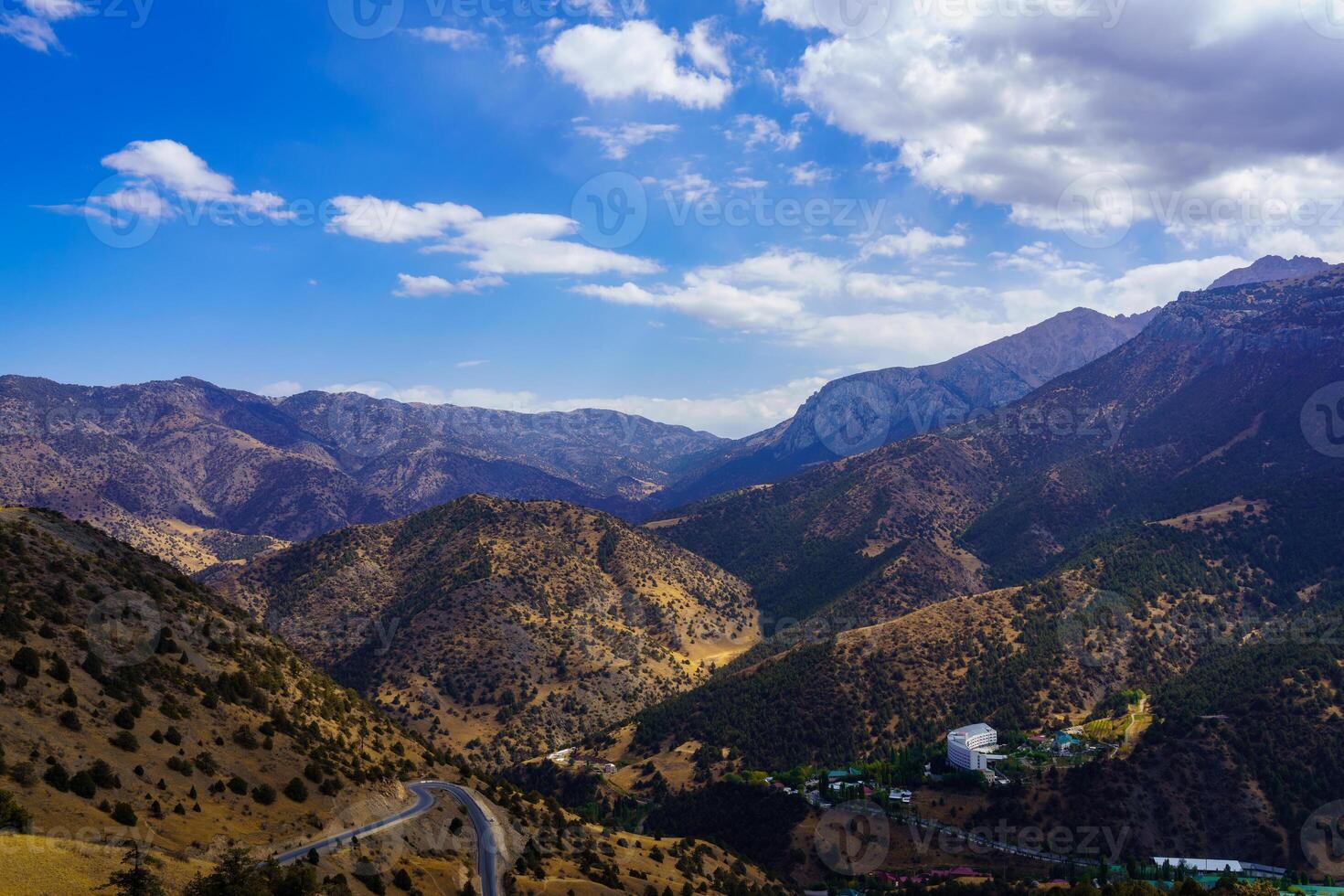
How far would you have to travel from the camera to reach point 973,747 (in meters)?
106

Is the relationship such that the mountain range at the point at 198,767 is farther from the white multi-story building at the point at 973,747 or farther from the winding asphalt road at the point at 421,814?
the white multi-story building at the point at 973,747

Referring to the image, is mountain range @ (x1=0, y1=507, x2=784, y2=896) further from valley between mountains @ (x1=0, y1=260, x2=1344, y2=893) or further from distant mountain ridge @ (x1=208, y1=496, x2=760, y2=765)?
distant mountain ridge @ (x1=208, y1=496, x2=760, y2=765)

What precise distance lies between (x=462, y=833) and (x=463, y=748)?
3472 inches

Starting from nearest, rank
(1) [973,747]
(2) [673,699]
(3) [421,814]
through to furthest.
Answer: (3) [421,814]
(1) [973,747]
(2) [673,699]

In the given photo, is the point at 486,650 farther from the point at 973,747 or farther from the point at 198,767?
the point at 198,767

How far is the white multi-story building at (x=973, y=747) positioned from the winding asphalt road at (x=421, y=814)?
67353mm

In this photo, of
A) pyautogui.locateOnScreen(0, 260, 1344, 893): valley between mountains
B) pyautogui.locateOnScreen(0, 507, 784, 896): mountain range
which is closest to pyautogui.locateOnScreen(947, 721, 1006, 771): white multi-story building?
pyautogui.locateOnScreen(0, 260, 1344, 893): valley between mountains

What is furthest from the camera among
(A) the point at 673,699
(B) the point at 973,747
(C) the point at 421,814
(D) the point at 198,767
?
(A) the point at 673,699

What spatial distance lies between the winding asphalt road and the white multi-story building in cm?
6735

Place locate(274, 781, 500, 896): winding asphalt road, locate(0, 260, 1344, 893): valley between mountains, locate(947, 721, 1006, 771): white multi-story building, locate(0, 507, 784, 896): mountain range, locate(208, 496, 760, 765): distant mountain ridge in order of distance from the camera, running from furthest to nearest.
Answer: locate(208, 496, 760, 765): distant mountain ridge
locate(947, 721, 1006, 771): white multi-story building
locate(0, 260, 1344, 893): valley between mountains
locate(274, 781, 500, 896): winding asphalt road
locate(0, 507, 784, 896): mountain range

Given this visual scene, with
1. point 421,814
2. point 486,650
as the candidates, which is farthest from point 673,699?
point 421,814

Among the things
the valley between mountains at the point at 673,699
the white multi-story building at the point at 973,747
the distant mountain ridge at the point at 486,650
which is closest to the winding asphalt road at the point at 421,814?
the valley between mountains at the point at 673,699

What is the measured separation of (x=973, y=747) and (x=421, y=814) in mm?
77532

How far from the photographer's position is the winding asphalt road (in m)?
46.4
